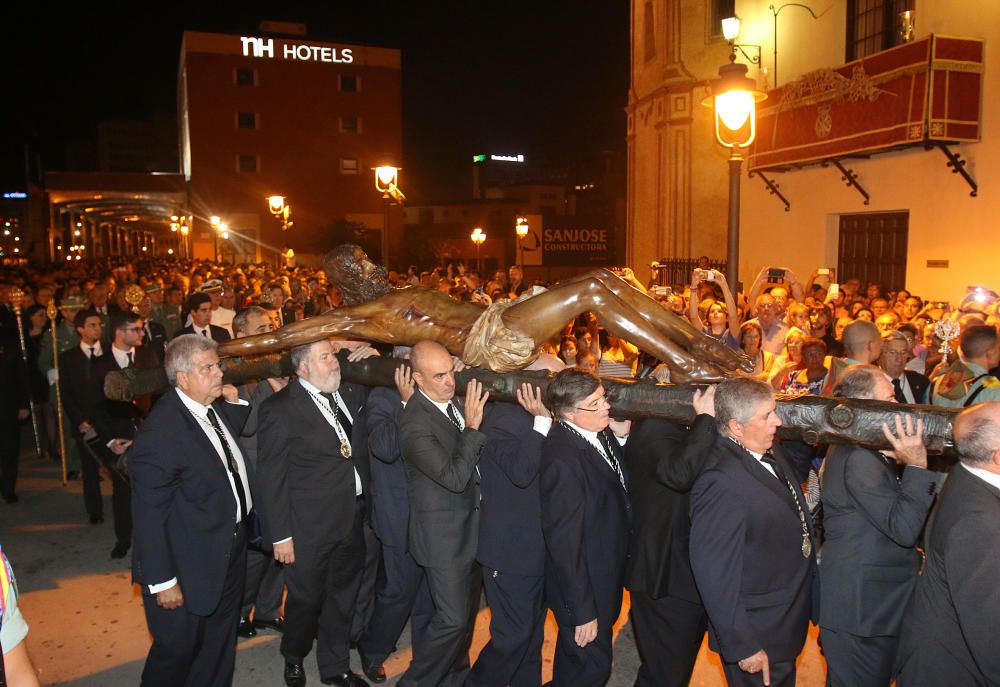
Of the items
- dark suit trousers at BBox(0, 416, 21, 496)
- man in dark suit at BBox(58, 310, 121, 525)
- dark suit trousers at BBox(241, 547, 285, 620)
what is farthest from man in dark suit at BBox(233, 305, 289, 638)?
dark suit trousers at BBox(0, 416, 21, 496)

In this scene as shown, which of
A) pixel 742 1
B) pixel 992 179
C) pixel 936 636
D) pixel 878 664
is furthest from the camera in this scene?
pixel 742 1

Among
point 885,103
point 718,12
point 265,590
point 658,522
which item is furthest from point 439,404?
point 718,12

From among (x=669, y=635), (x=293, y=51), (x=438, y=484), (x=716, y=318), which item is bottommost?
(x=669, y=635)

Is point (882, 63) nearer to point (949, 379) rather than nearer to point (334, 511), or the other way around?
point (949, 379)

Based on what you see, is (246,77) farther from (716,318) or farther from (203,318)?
(716,318)

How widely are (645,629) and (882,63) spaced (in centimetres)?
1155

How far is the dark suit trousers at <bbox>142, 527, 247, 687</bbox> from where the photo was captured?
3.79 m

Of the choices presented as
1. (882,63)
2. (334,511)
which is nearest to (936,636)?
(334,511)

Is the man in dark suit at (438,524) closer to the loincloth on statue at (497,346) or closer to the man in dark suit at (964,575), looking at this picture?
the loincloth on statue at (497,346)

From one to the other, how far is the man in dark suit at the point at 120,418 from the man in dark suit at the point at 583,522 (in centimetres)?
414

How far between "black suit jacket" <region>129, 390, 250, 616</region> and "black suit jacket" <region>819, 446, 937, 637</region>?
2.98 m

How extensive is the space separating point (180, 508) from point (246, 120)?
49.1 metres

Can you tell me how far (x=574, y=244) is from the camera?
28.6m

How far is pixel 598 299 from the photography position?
4523 millimetres
